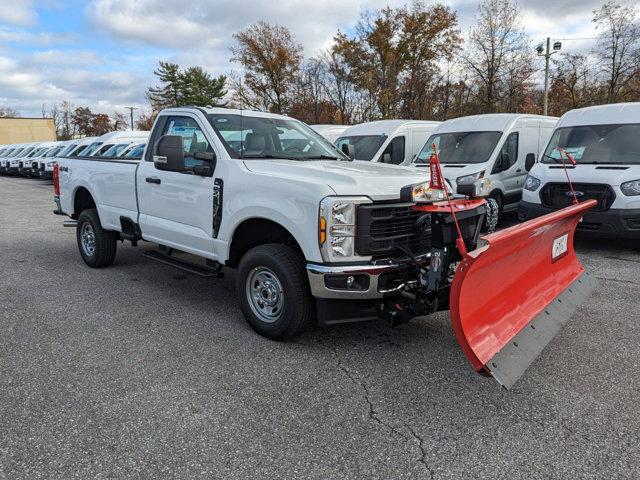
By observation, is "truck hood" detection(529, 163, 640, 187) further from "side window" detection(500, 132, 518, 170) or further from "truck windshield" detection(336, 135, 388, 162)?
"truck windshield" detection(336, 135, 388, 162)

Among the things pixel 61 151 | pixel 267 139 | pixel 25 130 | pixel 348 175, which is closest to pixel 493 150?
pixel 267 139

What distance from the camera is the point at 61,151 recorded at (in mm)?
25469

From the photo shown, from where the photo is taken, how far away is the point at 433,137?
445 inches

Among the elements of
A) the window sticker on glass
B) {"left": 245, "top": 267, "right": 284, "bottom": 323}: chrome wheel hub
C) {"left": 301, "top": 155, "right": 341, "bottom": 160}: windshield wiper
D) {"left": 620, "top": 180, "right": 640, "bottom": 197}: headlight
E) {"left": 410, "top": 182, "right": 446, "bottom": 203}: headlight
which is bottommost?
{"left": 245, "top": 267, "right": 284, "bottom": 323}: chrome wheel hub

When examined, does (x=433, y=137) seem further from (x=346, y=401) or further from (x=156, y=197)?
(x=346, y=401)

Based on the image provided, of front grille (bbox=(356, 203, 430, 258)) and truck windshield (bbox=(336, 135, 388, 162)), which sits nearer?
front grille (bbox=(356, 203, 430, 258))

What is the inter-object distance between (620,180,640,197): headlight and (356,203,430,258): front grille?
493cm

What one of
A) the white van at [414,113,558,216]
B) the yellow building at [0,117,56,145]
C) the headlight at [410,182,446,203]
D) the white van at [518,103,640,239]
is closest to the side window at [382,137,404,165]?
the white van at [414,113,558,216]

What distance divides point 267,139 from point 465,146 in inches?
251

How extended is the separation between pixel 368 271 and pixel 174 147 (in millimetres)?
2267

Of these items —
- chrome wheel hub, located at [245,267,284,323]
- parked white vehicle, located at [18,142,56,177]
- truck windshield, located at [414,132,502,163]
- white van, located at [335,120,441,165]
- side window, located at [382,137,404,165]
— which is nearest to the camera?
chrome wheel hub, located at [245,267,284,323]

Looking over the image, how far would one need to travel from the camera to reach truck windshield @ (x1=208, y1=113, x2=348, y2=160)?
501 centimetres

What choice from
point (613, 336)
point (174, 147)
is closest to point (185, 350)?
point (174, 147)

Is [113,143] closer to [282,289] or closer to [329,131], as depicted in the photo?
[329,131]
